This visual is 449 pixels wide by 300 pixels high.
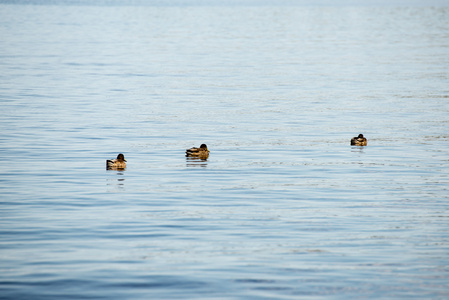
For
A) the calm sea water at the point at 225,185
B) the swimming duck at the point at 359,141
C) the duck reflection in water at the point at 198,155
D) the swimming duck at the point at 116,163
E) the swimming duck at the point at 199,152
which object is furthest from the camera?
the swimming duck at the point at 359,141

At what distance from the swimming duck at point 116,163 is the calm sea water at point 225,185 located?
0.27 metres

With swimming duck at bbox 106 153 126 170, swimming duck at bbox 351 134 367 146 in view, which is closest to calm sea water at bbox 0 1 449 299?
swimming duck at bbox 106 153 126 170

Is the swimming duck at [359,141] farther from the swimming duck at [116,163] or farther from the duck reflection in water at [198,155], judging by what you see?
the swimming duck at [116,163]

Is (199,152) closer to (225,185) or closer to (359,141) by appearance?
(225,185)

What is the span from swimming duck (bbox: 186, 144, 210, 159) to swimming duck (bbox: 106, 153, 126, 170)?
264cm

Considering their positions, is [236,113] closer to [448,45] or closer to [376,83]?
[376,83]

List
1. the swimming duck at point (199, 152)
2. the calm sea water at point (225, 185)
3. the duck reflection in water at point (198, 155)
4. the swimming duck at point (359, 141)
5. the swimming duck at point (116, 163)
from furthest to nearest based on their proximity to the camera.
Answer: the swimming duck at point (359, 141)
the swimming duck at point (199, 152)
the duck reflection in water at point (198, 155)
the swimming duck at point (116, 163)
the calm sea water at point (225, 185)

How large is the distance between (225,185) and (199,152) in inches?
151

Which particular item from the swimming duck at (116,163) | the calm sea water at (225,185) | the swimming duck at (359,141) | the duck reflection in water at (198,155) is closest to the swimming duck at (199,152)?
the duck reflection in water at (198,155)

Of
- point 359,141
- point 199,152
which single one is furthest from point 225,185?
point 359,141

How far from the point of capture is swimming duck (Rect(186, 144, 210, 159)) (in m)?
25.1

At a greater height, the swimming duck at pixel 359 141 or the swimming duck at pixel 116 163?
the swimming duck at pixel 359 141

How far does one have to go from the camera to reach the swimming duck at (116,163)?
2322 centimetres

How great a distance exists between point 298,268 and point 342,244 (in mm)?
1842
